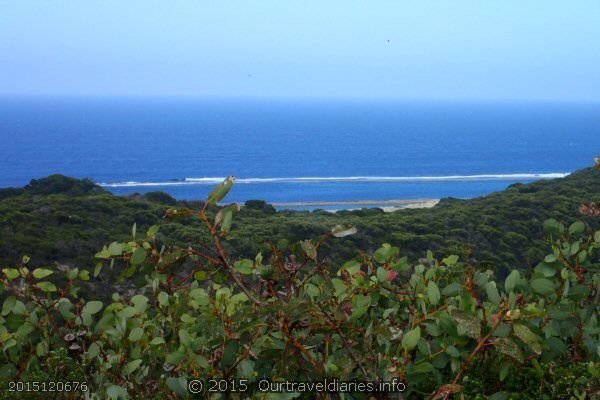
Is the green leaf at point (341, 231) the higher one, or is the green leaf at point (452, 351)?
the green leaf at point (341, 231)

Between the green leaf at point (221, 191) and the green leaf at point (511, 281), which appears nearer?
the green leaf at point (221, 191)

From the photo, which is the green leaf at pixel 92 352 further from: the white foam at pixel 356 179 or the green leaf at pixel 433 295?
the white foam at pixel 356 179

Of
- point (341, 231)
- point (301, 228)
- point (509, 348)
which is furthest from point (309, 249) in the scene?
point (301, 228)

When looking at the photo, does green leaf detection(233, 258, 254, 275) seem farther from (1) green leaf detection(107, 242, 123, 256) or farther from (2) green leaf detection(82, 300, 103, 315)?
(2) green leaf detection(82, 300, 103, 315)

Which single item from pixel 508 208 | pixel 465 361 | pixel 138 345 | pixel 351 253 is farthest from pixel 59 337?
pixel 508 208

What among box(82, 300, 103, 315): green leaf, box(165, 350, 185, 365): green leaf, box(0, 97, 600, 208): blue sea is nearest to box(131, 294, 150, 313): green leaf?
box(82, 300, 103, 315): green leaf

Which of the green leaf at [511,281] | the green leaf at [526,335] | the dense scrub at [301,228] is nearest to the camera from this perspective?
the green leaf at [526,335]

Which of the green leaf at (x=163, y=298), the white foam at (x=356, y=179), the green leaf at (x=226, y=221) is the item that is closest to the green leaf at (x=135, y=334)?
the green leaf at (x=163, y=298)
